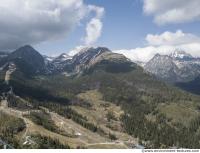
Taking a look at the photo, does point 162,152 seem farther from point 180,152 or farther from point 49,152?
point 49,152

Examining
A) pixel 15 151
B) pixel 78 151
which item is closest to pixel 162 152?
pixel 78 151

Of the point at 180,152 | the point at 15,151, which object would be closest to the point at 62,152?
the point at 15,151

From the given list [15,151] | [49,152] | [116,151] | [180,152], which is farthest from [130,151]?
[15,151]

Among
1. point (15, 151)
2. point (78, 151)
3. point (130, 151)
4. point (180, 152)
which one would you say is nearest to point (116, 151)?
point (130, 151)

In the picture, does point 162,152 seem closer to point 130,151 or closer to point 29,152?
point 130,151

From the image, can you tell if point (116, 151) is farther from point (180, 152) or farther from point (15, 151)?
point (15, 151)
